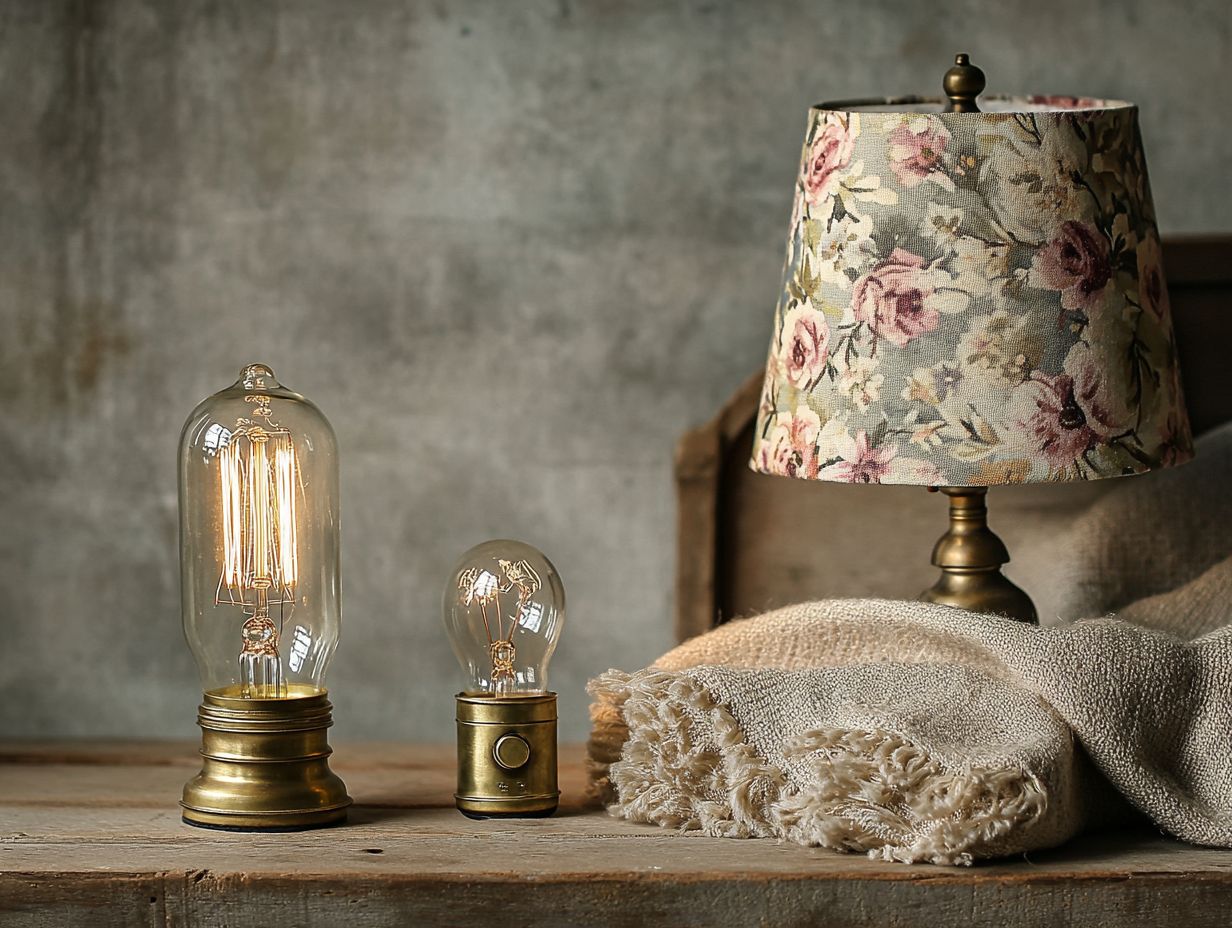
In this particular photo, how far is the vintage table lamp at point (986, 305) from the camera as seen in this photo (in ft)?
3.27

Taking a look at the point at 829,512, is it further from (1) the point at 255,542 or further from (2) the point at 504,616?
(1) the point at 255,542

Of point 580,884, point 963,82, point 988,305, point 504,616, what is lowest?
point 580,884

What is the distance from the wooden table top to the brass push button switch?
56 millimetres

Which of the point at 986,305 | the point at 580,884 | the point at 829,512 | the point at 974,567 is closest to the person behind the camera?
the point at 580,884

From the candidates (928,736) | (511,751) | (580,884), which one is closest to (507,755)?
(511,751)

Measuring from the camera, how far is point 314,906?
2.91 feet

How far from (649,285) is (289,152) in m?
0.38

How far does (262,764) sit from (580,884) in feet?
0.76

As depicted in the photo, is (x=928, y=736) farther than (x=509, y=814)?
No

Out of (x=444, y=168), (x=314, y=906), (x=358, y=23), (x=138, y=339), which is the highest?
(x=358, y=23)

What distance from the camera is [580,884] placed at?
2.89ft

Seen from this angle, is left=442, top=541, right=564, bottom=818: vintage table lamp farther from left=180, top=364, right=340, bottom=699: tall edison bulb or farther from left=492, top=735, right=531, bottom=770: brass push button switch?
left=180, top=364, right=340, bottom=699: tall edison bulb

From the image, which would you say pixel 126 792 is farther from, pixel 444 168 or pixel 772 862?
pixel 444 168

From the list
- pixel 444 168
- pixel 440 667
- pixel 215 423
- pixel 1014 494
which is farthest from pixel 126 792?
pixel 1014 494
